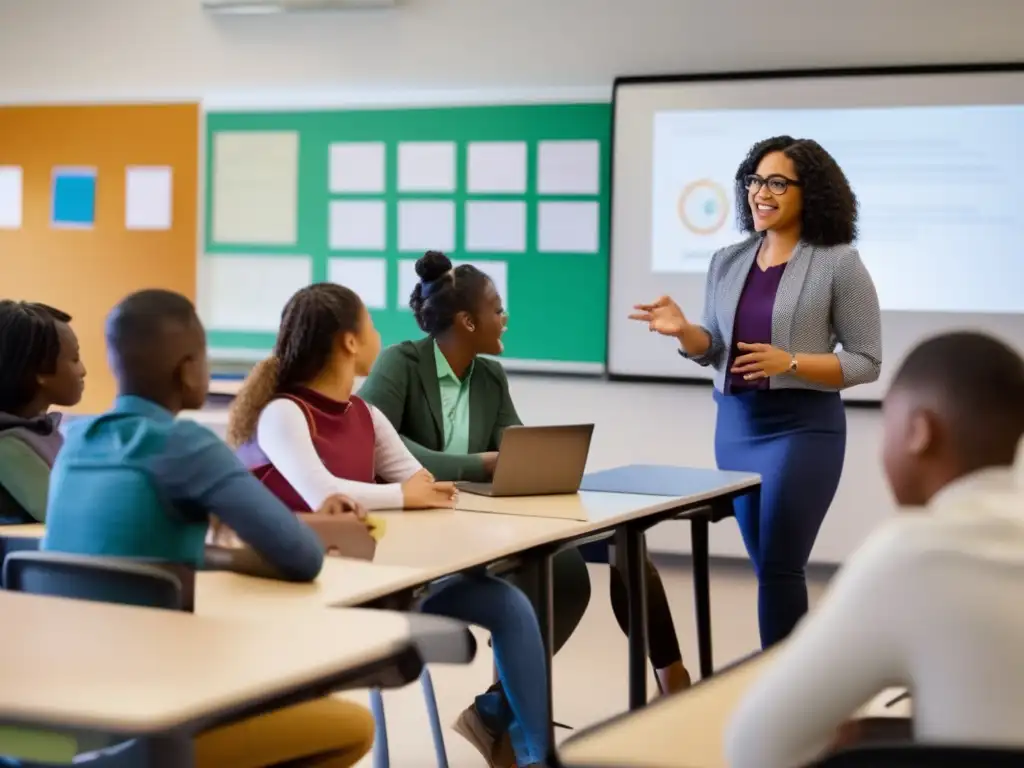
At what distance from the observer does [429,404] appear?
3465mm

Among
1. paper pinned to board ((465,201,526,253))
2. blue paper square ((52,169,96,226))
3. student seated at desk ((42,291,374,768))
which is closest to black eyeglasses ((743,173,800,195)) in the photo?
student seated at desk ((42,291,374,768))

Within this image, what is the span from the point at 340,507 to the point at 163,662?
41.5 inches

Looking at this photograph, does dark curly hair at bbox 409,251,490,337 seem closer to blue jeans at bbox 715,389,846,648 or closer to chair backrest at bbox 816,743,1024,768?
blue jeans at bbox 715,389,846,648

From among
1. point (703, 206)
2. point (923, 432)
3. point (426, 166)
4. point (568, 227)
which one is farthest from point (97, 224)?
point (923, 432)

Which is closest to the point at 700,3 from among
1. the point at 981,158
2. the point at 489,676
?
the point at 981,158

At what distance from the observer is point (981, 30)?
528 centimetres

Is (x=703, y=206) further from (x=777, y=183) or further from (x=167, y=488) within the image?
(x=167, y=488)

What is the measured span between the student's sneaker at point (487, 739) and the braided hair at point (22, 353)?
1.18 metres

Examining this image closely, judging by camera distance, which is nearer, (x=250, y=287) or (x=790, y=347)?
(x=790, y=347)

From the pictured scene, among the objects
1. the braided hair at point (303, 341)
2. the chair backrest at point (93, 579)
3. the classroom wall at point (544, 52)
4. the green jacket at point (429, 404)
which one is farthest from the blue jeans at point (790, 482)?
the classroom wall at point (544, 52)

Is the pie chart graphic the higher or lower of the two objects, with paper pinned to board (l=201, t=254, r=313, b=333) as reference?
higher

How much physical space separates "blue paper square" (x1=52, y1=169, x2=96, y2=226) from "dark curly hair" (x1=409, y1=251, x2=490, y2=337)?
3.46m

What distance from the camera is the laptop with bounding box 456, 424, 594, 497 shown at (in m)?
3.09

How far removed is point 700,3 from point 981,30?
1.15 meters
